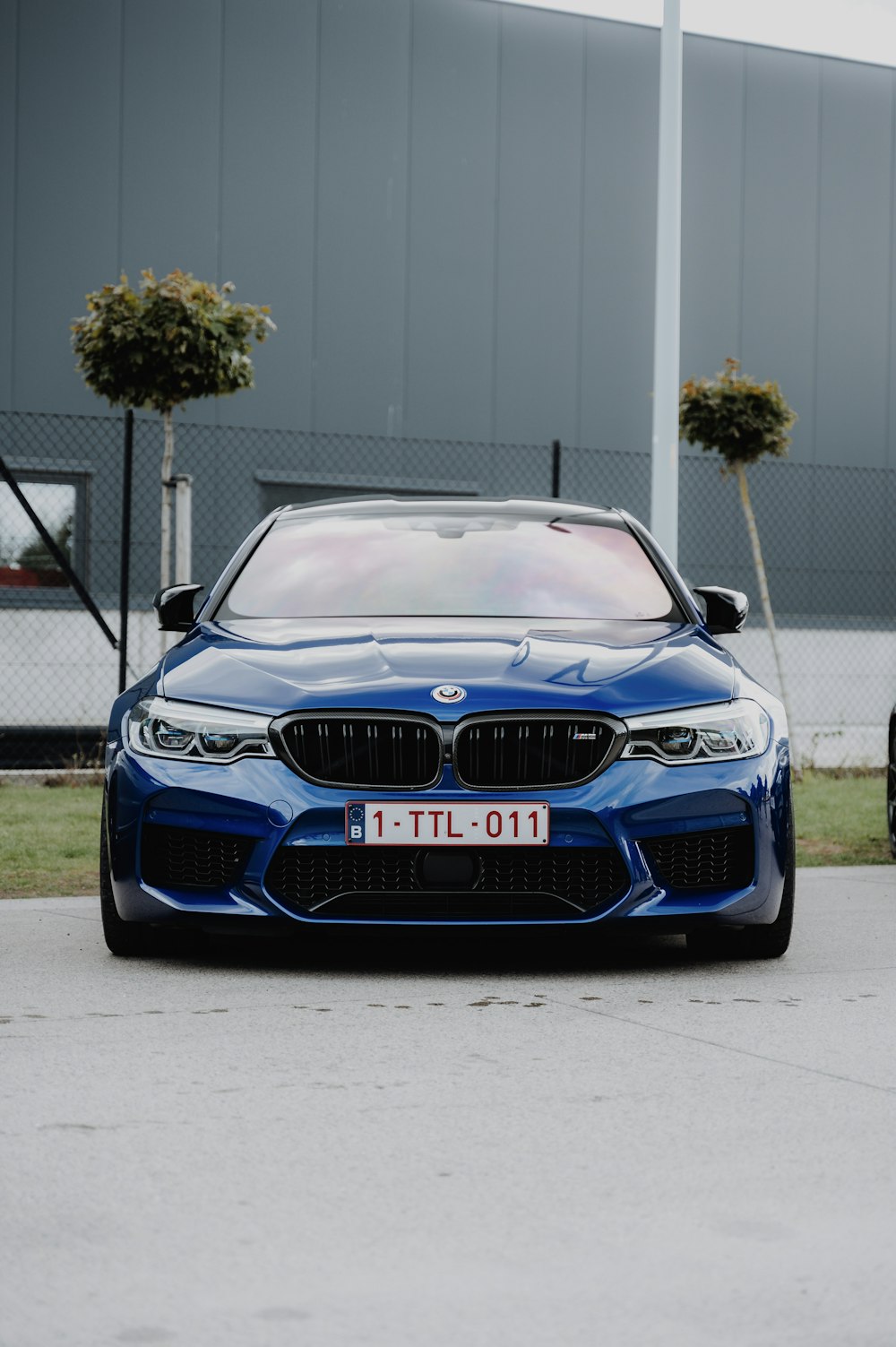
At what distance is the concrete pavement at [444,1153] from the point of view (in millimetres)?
2623

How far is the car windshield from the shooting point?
6320mm

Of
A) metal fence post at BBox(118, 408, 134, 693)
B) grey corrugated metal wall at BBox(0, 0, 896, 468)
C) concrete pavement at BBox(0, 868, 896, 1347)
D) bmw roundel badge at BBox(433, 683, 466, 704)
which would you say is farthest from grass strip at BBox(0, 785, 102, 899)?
grey corrugated metal wall at BBox(0, 0, 896, 468)

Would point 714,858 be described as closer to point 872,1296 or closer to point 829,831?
point 872,1296

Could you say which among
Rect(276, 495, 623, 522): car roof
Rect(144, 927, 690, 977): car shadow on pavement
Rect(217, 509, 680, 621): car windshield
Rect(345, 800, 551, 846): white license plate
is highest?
Rect(276, 495, 623, 522): car roof

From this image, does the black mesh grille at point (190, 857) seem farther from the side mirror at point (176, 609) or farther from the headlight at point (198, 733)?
the side mirror at point (176, 609)

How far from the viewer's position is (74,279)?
1903 cm

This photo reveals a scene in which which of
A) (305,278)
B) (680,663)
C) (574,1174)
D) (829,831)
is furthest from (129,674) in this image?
(574,1174)

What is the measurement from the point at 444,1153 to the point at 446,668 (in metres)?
2.16

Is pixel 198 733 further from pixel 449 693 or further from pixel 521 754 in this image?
pixel 521 754

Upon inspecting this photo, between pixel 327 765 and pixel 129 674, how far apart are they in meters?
8.80

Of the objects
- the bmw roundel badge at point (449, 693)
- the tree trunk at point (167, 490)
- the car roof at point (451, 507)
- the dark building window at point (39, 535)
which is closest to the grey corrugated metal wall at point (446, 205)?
the dark building window at point (39, 535)

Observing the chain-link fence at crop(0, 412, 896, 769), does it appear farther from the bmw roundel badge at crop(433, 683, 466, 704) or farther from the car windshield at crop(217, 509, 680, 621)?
the bmw roundel badge at crop(433, 683, 466, 704)

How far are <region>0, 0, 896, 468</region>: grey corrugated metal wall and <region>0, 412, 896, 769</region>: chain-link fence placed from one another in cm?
60

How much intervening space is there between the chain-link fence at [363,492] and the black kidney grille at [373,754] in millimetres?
8310
